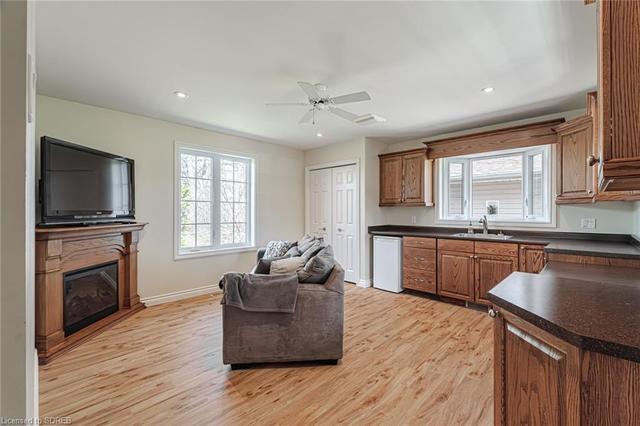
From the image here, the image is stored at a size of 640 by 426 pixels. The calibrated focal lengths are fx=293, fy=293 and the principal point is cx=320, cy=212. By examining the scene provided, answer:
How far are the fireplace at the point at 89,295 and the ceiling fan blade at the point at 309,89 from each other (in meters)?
2.85

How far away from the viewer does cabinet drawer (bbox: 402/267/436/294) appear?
13.8 ft

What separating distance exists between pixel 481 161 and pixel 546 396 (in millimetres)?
4115

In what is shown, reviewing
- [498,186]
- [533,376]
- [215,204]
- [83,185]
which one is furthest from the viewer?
[215,204]

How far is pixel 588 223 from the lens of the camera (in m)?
3.47

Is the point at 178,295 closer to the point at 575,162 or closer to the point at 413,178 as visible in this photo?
the point at 413,178

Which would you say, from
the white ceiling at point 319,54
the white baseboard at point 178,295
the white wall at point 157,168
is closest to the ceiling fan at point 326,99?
the white ceiling at point 319,54

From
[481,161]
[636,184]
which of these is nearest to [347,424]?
[636,184]

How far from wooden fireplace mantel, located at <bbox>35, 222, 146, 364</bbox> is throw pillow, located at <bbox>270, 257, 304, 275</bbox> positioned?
1917mm

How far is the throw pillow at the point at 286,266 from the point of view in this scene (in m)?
2.74

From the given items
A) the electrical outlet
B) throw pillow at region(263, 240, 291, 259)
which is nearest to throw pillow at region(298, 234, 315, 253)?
throw pillow at region(263, 240, 291, 259)

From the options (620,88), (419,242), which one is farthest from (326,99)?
(419,242)

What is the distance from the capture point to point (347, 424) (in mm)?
1747

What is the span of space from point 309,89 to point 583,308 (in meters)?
2.28

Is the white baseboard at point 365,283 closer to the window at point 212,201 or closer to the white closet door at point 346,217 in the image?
the white closet door at point 346,217
